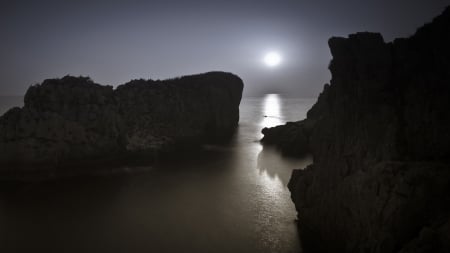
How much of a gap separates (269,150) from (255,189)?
24835 millimetres

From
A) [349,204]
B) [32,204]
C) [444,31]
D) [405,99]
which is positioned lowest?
[32,204]

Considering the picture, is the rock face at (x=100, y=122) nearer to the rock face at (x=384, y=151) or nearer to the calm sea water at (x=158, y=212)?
the calm sea water at (x=158, y=212)

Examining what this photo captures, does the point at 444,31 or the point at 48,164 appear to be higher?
the point at 444,31

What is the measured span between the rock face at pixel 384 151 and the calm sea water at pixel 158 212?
4.86 meters

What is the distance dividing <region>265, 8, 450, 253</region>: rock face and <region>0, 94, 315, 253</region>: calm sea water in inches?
191

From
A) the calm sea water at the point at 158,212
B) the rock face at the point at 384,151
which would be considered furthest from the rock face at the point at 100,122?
the rock face at the point at 384,151

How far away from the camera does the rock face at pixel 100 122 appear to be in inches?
1714

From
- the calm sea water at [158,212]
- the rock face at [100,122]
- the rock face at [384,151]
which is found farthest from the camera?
the rock face at [100,122]

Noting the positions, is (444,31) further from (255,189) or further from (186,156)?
(186,156)

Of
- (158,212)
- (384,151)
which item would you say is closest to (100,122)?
(158,212)

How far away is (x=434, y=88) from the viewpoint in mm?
16625

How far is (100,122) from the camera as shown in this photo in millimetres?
50219

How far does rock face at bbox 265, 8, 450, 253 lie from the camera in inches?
546

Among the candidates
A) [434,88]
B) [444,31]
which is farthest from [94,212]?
[444,31]
